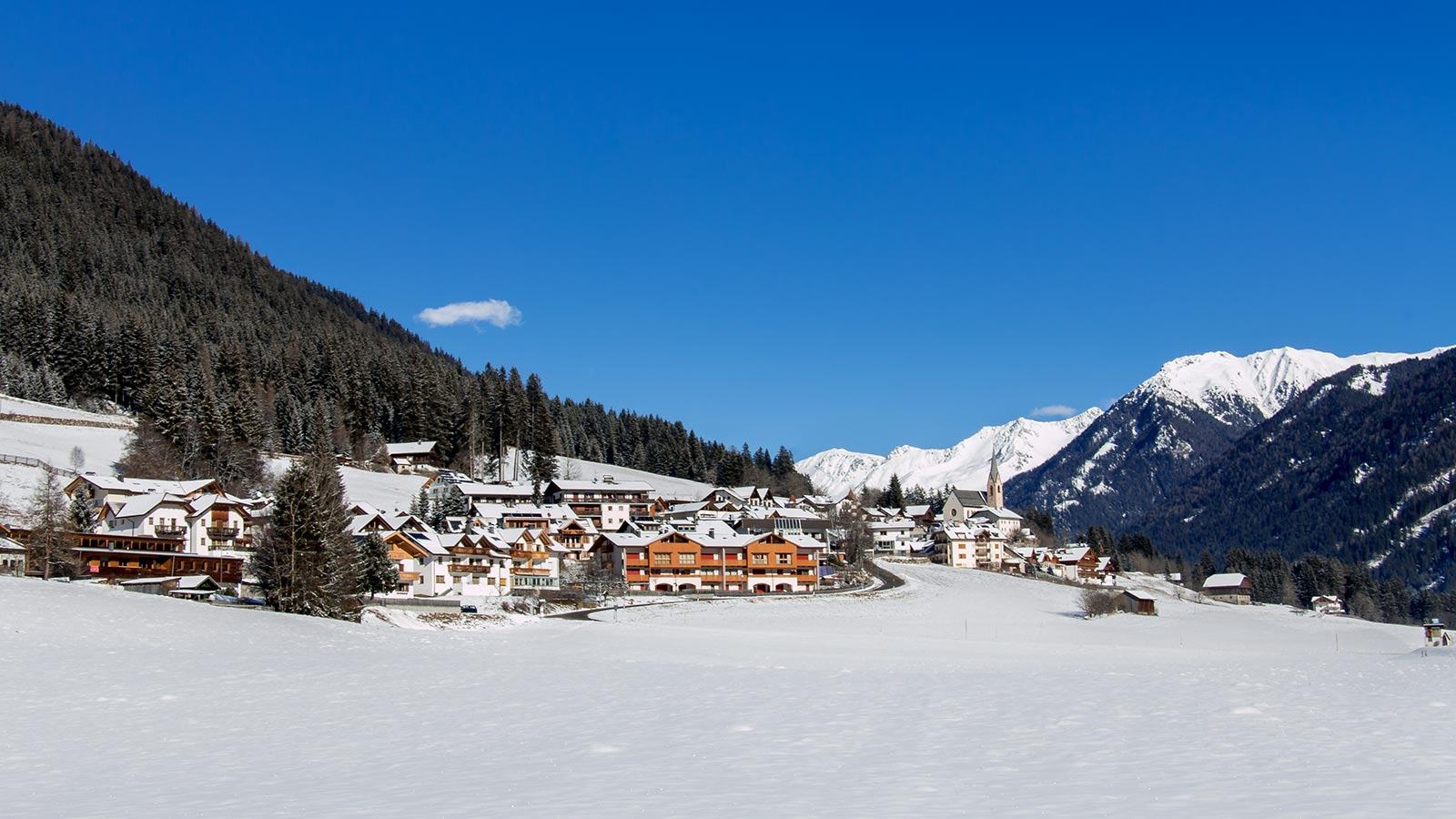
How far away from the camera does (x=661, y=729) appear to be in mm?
19719

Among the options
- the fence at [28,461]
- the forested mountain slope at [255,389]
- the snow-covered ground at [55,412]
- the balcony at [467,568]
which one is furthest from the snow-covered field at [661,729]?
the snow-covered ground at [55,412]

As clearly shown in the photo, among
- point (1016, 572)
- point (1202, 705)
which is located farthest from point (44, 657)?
point (1016, 572)

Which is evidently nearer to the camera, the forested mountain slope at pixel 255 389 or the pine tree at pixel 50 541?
the pine tree at pixel 50 541

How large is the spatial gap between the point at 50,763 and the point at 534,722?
26.1 ft

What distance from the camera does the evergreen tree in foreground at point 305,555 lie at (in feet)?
176

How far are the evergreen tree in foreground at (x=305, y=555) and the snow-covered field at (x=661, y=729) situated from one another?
8.87 metres

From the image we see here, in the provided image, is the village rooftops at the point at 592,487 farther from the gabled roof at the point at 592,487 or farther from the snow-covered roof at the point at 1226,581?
the snow-covered roof at the point at 1226,581

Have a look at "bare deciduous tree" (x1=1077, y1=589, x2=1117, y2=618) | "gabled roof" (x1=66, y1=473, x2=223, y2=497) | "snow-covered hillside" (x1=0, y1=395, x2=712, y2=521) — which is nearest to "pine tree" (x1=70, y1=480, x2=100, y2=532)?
"gabled roof" (x1=66, y1=473, x2=223, y2=497)

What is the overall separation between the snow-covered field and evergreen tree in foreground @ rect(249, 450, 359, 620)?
8865 mm

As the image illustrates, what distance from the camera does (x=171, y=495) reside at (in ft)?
298

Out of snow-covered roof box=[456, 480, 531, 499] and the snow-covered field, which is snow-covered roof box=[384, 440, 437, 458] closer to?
snow-covered roof box=[456, 480, 531, 499]

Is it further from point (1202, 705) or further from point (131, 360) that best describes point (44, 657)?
point (131, 360)

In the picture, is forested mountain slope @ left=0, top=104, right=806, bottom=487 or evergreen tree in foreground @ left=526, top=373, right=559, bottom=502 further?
evergreen tree in foreground @ left=526, top=373, right=559, bottom=502

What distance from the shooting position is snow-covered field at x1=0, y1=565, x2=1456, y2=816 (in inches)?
515
